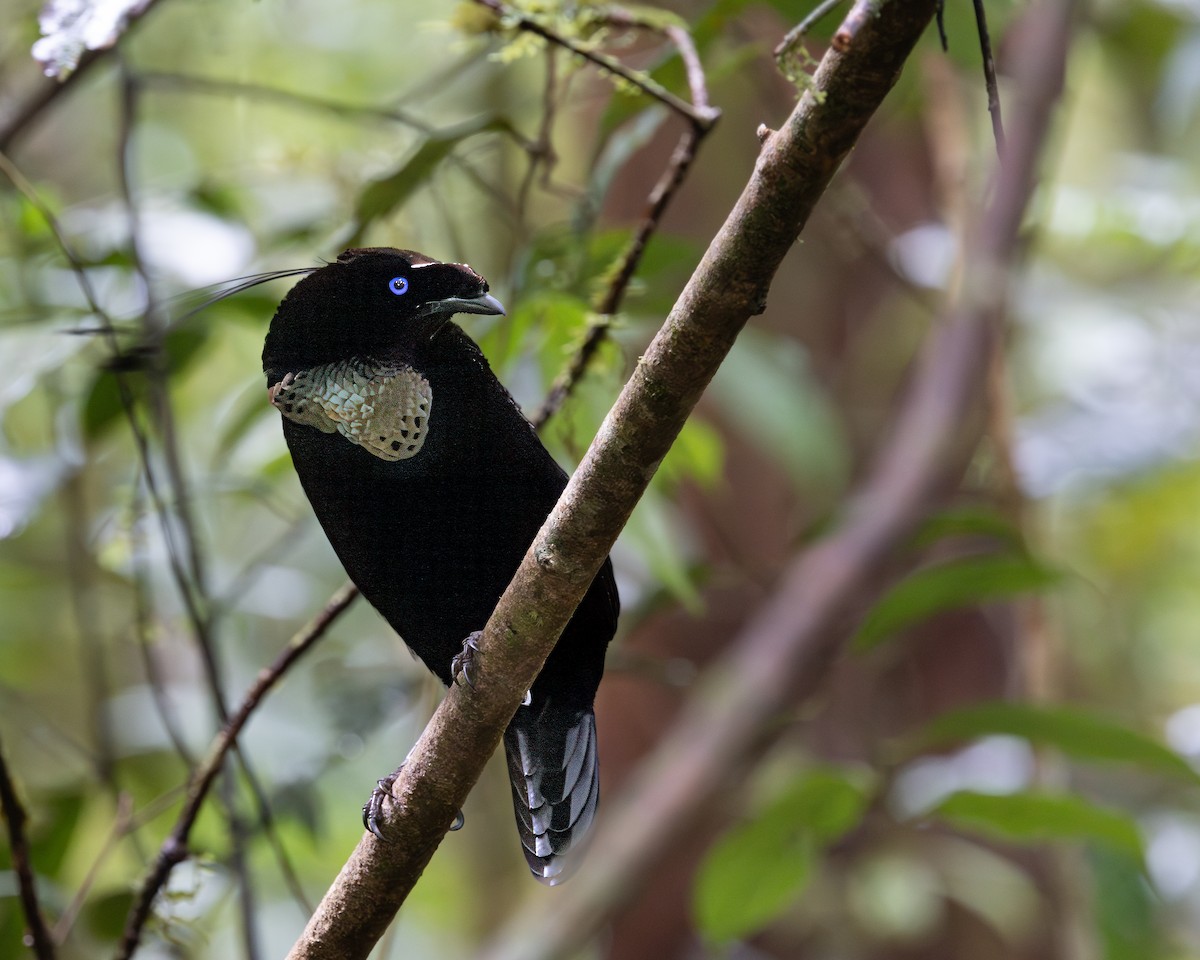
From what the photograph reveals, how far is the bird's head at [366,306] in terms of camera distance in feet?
4.35

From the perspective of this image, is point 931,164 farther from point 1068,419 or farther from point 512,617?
point 512,617

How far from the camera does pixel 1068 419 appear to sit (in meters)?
3.01

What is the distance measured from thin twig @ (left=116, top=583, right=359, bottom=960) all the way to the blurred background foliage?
8 cm

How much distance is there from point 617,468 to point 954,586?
1336 millimetres

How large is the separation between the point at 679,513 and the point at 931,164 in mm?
1342

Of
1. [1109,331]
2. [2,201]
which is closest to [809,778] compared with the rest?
[1109,331]

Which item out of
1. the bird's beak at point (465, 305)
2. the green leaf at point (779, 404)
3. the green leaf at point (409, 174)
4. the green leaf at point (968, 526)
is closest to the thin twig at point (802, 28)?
the bird's beak at point (465, 305)

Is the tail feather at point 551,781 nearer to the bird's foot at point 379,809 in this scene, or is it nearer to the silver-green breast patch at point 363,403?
the bird's foot at point 379,809

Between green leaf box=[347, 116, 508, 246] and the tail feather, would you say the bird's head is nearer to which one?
green leaf box=[347, 116, 508, 246]

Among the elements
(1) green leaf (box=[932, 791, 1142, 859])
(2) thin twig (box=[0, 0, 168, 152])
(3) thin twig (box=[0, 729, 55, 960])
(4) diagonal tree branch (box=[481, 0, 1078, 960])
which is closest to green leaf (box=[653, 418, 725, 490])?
(4) diagonal tree branch (box=[481, 0, 1078, 960])

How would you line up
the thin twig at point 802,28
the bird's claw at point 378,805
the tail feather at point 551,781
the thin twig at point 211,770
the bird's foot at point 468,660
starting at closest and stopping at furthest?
the thin twig at point 802,28 < the bird's foot at point 468,660 < the bird's claw at point 378,805 < the tail feather at point 551,781 < the thin twig at point 211,770

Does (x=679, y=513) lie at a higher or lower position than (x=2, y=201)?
lower

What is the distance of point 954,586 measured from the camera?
7.27 feet

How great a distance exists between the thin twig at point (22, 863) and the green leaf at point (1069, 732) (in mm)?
1469
